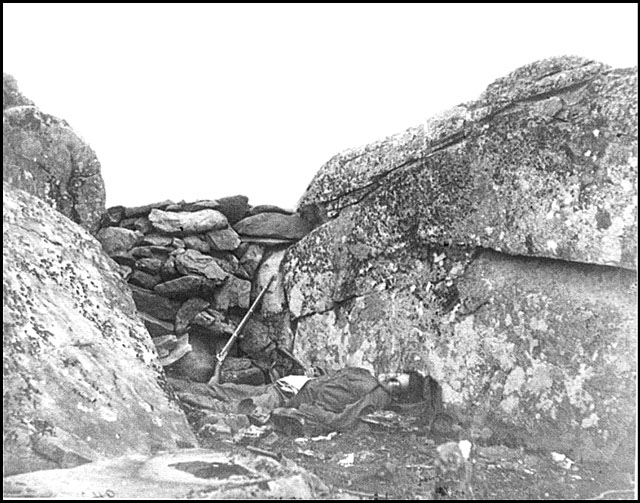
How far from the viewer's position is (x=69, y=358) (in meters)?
5.14

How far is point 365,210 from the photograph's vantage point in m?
7.73

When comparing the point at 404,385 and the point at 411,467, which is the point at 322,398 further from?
the point at 411,467

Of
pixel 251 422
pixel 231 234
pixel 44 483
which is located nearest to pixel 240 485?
pixel 44 483

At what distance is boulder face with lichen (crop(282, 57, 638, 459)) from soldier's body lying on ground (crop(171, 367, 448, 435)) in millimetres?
272

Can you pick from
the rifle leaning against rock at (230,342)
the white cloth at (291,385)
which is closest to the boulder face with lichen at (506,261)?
the rifle leaning against rock at (230,342)

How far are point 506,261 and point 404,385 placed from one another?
1.52 metres

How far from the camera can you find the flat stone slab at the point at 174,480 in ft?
12.5

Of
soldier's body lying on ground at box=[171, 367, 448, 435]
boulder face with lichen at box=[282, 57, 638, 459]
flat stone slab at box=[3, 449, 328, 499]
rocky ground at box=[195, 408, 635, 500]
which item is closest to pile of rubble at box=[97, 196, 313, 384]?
boulder face with lichen at box=[282, 57, 638, 459]

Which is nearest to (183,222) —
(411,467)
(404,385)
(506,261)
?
(404,385)

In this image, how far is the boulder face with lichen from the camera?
5922 millimetres

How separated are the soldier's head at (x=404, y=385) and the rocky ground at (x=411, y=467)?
1.77ft

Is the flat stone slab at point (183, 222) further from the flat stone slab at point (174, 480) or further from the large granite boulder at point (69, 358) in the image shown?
the flat stone slab at point (174, 480)

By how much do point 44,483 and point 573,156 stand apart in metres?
5.06

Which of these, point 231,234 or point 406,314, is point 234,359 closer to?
point 231,234
